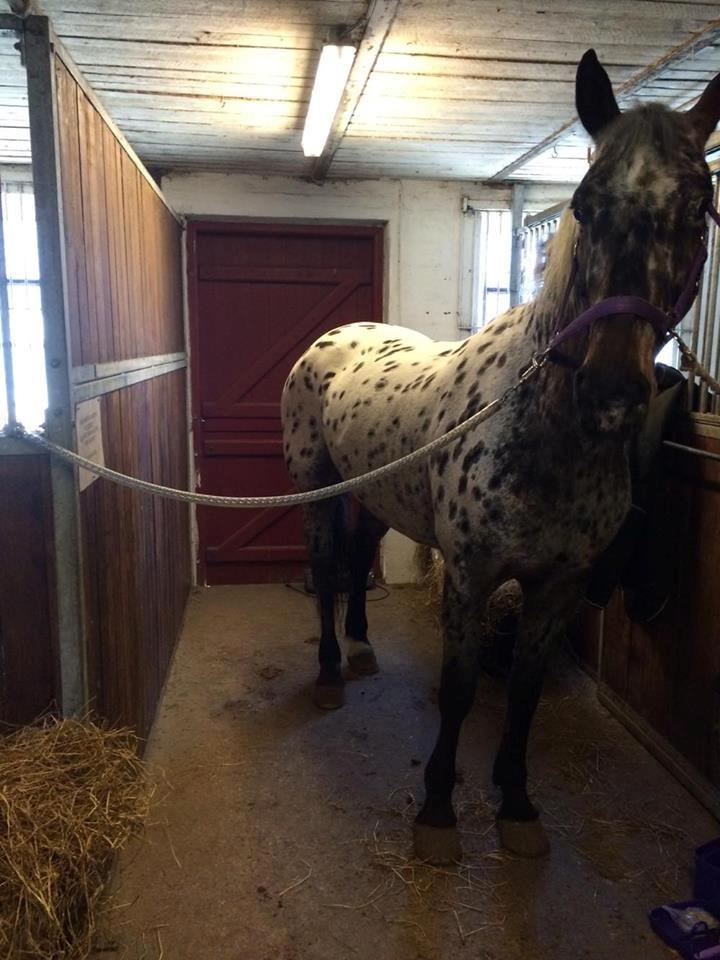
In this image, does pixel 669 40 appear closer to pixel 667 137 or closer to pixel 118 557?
pixel 667 137

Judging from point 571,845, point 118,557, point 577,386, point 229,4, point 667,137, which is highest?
point 229,4

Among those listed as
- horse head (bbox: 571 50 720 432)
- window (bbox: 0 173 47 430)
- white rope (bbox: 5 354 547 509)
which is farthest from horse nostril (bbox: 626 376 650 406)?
window (bbox: 0 173 47 430)

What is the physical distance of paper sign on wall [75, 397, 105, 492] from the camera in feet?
5.11

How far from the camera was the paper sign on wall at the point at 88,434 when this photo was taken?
61.4 inches

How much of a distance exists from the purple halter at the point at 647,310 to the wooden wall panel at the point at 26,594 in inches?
44.7

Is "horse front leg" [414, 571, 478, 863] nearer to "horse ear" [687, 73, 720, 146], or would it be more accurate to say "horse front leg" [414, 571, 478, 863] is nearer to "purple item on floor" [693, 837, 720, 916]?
"purple item on floor" [693, 837, 720, 916]

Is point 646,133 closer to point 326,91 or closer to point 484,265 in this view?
point 326,91

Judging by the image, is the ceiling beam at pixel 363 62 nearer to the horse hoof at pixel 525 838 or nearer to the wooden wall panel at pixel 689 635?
the wooden wall panel at pixel 689 635

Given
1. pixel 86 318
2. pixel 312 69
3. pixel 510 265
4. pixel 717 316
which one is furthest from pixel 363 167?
pixel 86 318

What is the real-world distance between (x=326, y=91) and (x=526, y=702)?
2129mm

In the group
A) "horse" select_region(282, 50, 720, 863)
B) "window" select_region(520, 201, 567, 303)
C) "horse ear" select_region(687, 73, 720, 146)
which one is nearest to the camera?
"horse" select_region(282, 50, 720, 863)

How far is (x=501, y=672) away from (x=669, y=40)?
2.34 meters

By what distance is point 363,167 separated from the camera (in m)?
3.76

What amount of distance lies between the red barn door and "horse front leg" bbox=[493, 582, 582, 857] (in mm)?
2488
